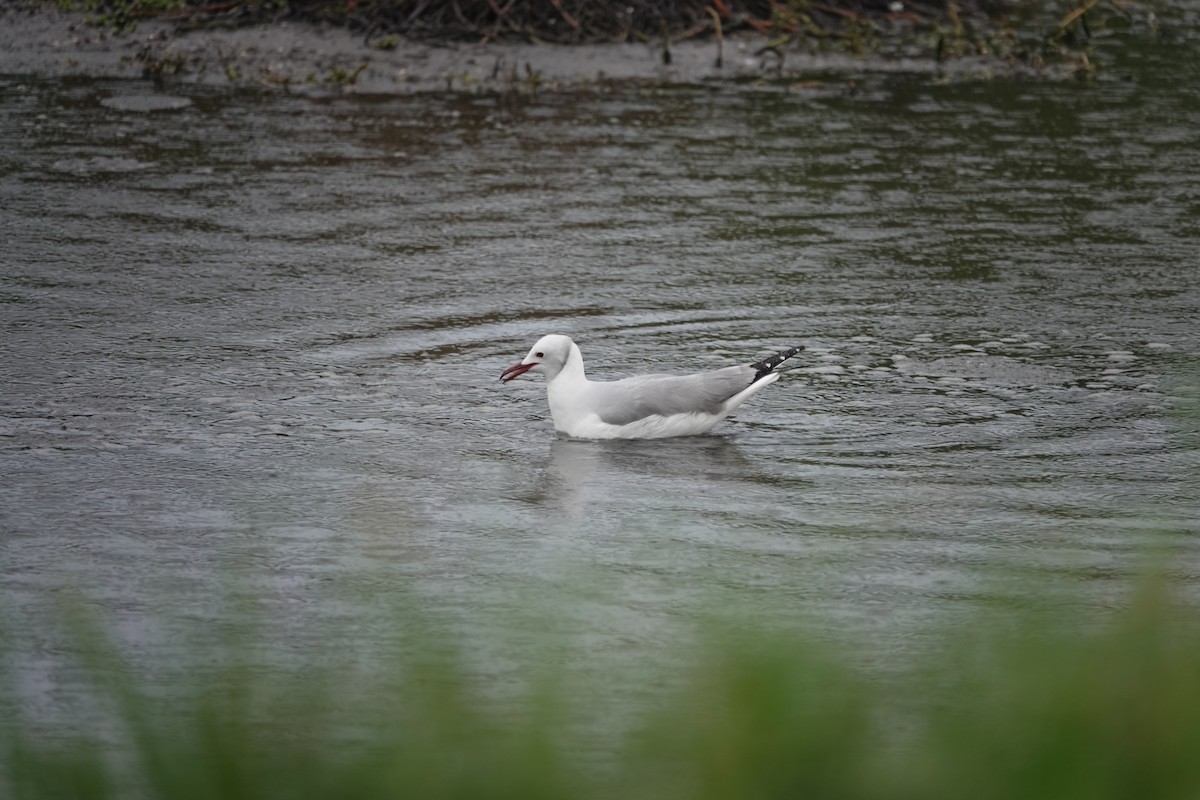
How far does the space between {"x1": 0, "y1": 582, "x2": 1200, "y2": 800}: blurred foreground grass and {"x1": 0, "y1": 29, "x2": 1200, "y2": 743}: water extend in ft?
1.43

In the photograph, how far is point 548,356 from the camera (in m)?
8.65

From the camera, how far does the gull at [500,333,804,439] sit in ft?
28.2

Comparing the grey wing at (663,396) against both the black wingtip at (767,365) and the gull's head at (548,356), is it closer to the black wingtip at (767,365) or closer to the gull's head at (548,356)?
the black wingtip at (767,365)

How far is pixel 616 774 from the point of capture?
2645mm

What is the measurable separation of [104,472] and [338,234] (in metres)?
4.63

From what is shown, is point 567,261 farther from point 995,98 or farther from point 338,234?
point 995,98

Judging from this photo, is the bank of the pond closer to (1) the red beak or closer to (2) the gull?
(1) the red beak

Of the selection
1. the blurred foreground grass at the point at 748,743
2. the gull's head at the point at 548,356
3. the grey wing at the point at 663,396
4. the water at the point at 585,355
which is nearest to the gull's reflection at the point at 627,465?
the water at the point at 585,355

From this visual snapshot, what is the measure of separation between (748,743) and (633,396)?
20.5 feet

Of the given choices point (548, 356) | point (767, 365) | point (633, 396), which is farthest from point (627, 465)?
point (767, 365)

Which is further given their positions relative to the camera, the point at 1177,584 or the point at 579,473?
the point at 579,473

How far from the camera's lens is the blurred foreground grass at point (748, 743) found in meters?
2.36

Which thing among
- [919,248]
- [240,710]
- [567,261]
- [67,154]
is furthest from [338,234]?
[240,710]

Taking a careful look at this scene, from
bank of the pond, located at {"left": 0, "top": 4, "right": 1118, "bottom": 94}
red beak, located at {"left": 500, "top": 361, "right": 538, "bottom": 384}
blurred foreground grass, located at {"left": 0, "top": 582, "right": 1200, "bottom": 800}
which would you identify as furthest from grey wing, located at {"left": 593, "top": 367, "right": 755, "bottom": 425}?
bank of the pond, located at {"left": 0, "top": 4, "right": 1118, "bottom": 94}
